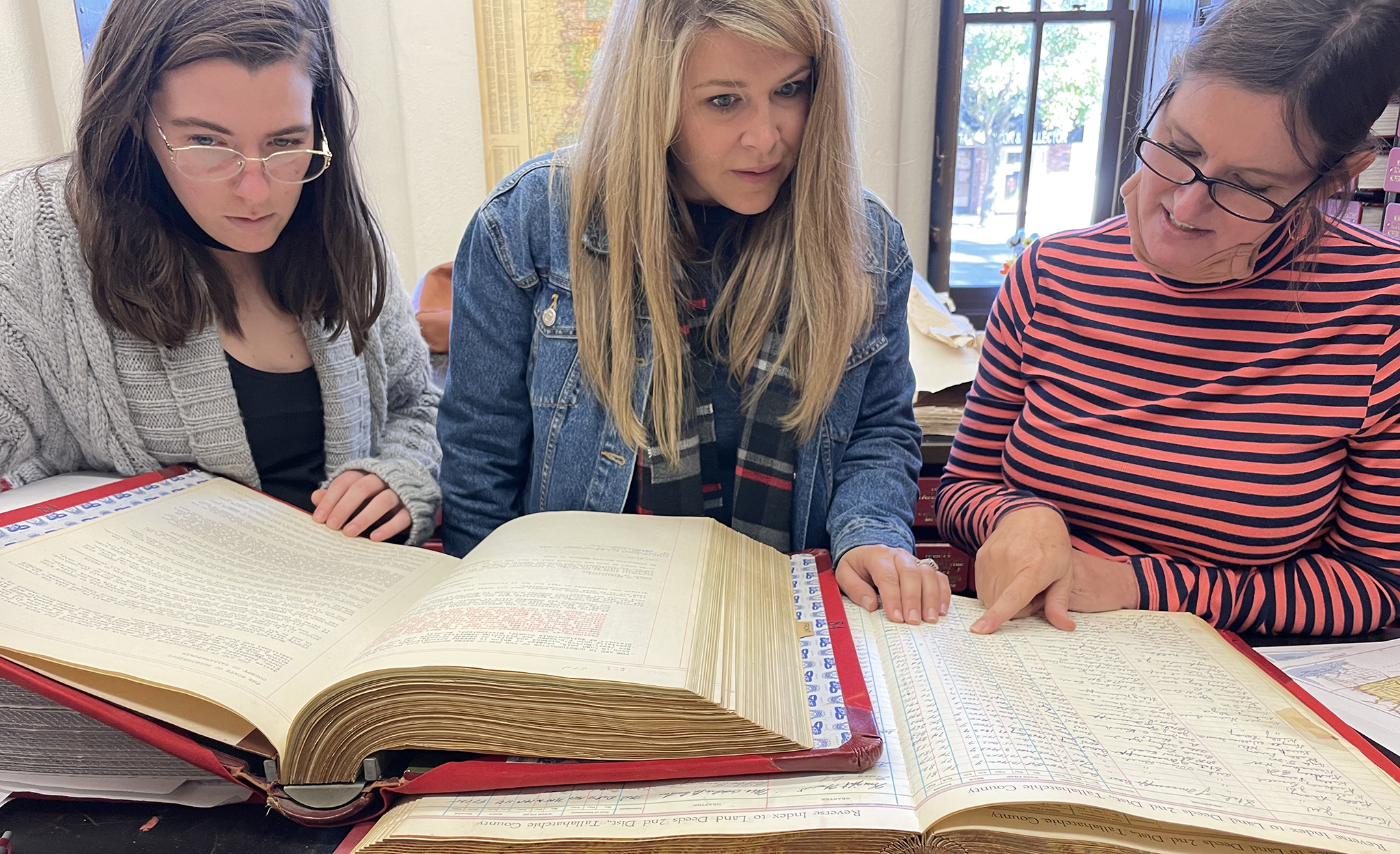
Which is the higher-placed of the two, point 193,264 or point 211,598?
point 193,264

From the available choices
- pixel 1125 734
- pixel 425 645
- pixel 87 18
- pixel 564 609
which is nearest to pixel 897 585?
pixel 1125 734

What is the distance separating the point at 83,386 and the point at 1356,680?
133cm

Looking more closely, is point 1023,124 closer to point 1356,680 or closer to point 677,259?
point 677,259

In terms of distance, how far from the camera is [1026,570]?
880 millimetres

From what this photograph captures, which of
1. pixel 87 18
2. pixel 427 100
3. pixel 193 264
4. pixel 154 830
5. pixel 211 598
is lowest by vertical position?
pixel 154 830

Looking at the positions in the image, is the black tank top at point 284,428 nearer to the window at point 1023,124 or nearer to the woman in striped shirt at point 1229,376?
the woman in striped shirt at point 1229,376

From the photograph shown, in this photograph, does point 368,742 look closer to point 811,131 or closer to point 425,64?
point 811,131

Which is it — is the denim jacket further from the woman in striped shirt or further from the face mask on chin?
the face mask on chin

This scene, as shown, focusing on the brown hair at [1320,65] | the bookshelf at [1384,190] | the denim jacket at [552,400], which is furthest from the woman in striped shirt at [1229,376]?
the bookshelf at [1384,190]

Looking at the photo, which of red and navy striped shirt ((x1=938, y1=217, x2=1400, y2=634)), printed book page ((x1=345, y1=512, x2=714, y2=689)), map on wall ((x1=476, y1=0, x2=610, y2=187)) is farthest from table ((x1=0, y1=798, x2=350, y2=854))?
map on wall ((x1=476, y1=0, x2=610, y2=187))

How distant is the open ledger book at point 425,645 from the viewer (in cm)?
60

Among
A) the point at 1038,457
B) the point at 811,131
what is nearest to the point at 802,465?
the point at 1038,457

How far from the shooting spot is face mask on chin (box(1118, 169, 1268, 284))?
977 mm

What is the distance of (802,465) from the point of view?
112 centimetres
